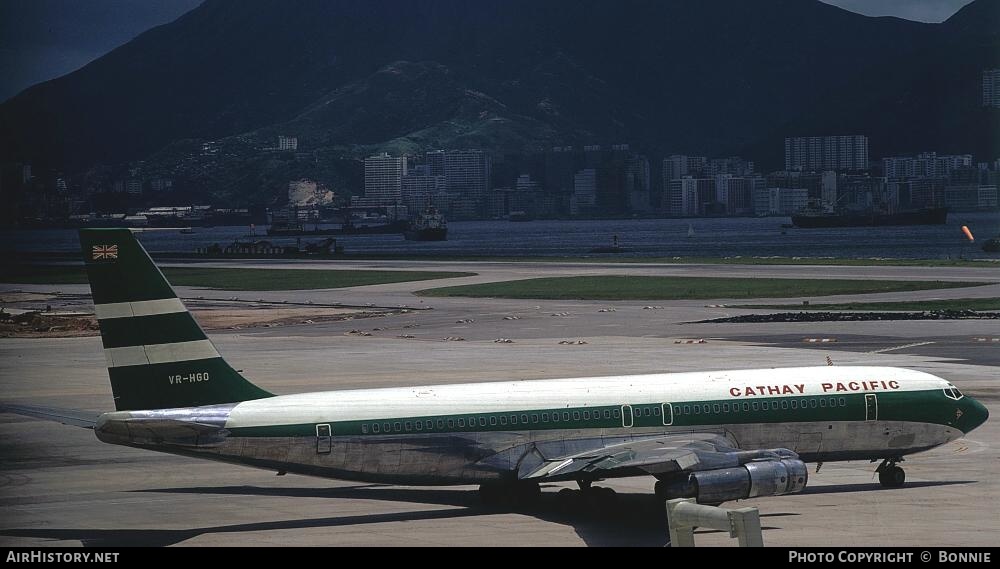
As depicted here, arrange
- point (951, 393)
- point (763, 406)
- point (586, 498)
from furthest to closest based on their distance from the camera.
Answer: point (951, 393)
point (586, 498)
point (763, 406)

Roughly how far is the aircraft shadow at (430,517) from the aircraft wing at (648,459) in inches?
59.4

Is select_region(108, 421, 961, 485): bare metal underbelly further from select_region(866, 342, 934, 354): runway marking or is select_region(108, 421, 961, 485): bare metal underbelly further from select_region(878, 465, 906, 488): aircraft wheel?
select_region(866, 342, 934, 354): runway marking

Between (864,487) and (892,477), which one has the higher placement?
(892,477)

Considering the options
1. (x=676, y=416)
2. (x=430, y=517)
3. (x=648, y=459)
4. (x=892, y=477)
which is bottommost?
(x=892, y=477)

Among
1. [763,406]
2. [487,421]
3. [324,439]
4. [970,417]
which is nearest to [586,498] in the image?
[487,421]

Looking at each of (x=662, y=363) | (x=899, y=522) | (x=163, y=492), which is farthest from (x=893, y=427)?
(x=662, y=363)

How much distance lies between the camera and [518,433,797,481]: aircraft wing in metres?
35.6

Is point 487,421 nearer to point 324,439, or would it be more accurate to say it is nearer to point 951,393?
point 324,439

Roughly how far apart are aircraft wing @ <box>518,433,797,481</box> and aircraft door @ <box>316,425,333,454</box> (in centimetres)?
580

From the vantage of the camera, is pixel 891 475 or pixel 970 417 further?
pixel 970 417

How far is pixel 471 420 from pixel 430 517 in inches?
126

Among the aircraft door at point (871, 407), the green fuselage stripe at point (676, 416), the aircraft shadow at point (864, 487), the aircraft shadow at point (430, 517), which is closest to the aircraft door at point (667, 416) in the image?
the green fuselage stripe at point (676, 416)

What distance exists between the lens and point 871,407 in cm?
4156

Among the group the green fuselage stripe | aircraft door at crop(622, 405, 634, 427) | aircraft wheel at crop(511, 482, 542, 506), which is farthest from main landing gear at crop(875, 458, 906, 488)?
aircraft wheel at crop(511, 482, 542, 506)
